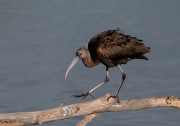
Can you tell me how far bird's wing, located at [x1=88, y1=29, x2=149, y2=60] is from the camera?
11234mm

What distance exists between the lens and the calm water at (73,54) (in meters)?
14.7

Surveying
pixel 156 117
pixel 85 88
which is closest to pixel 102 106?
pixel 156 117

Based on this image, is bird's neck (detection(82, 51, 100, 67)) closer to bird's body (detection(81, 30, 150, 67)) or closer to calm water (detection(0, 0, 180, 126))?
bird's body (detection(81, 30, 150, 67))

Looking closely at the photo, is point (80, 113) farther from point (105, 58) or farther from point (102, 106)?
point (105, 58)

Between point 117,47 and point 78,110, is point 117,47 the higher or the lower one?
the higher one

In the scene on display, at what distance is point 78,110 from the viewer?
9320mm

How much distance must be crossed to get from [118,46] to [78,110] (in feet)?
7.35

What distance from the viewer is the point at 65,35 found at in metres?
19.0

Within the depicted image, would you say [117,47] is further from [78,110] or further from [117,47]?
[78,110]

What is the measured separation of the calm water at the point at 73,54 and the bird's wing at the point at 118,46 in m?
2.75

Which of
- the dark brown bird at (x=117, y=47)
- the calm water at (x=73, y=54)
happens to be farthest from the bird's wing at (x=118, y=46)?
the calm water at (x=73, y=54)

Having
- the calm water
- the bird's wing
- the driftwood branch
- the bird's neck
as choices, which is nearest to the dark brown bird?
the bird's wing

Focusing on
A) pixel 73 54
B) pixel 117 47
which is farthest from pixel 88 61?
pixel 73 54

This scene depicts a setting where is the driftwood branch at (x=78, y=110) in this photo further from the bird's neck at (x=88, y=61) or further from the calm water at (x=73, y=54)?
the calm water at (x=73, y=54)
